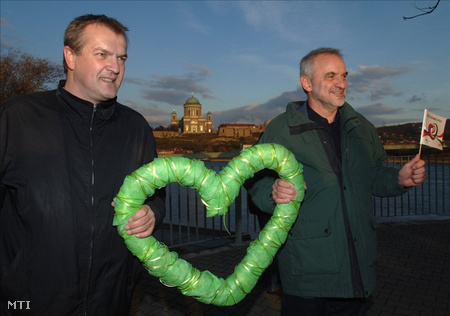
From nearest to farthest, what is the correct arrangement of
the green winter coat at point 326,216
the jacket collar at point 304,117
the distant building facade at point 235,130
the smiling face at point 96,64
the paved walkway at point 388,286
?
the smiling face at point 96,64 → the green winter coat at point 326,216 → the jacket collar at point 304,117 → the paved walkway at point 388,286 → the distant building facade at point 235,130

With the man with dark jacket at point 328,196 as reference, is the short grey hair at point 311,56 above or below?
above

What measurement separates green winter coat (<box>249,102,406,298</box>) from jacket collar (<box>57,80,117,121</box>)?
46.1 inches

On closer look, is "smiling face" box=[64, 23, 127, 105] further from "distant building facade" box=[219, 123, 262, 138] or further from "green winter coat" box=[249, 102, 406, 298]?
"distant building facade" box=[219, 123, 262, 138]

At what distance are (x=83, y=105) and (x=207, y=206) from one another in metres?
0.92

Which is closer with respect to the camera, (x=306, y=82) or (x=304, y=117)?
(x=304, y=117)

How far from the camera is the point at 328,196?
238 cm

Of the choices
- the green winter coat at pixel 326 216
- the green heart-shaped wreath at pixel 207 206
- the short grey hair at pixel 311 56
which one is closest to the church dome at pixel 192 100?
the short grey hair at pixel 311 56

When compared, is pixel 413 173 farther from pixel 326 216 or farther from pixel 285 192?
pixel 285 192

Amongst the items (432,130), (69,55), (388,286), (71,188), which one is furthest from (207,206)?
(388,286)

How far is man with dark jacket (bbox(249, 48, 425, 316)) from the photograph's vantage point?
7.73ft

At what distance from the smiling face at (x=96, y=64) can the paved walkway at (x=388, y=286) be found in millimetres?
2756

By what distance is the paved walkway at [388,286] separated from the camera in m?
3.82

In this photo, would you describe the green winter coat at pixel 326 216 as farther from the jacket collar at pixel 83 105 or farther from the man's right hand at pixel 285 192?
the jacket collar at pixel 83 105

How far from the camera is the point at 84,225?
188cm
